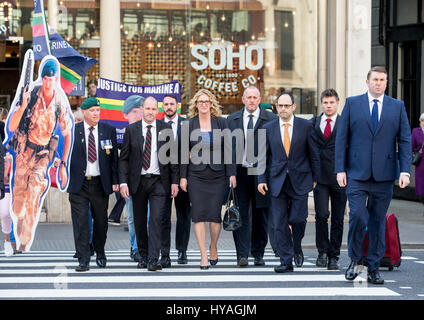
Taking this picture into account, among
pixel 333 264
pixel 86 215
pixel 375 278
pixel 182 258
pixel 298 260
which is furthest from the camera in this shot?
→ pixel 182 258

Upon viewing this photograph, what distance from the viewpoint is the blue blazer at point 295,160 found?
33.1 ft

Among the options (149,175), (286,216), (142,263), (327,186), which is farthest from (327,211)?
(142,263)

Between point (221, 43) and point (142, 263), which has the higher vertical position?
point (221, 43)

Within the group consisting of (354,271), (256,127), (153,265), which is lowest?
(153,265)

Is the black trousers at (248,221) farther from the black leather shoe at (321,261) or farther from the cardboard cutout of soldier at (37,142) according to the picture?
the cardboard cutout of soldier at (37,142)

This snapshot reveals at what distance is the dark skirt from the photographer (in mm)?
10273

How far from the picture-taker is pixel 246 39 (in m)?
17.1

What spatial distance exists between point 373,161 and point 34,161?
4015 mm

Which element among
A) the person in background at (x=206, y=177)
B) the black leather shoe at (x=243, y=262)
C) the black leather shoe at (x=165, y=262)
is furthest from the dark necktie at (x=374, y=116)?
the black leather shoe at (x=165, y=262)

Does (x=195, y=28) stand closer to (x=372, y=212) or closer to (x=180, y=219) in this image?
(x=180, y=219)

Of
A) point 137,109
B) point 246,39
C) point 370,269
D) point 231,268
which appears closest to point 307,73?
point 246,39

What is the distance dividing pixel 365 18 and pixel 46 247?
7.94 m

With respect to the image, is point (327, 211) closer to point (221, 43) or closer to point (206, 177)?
point (206, 177)

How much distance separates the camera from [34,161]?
34.1 feet
